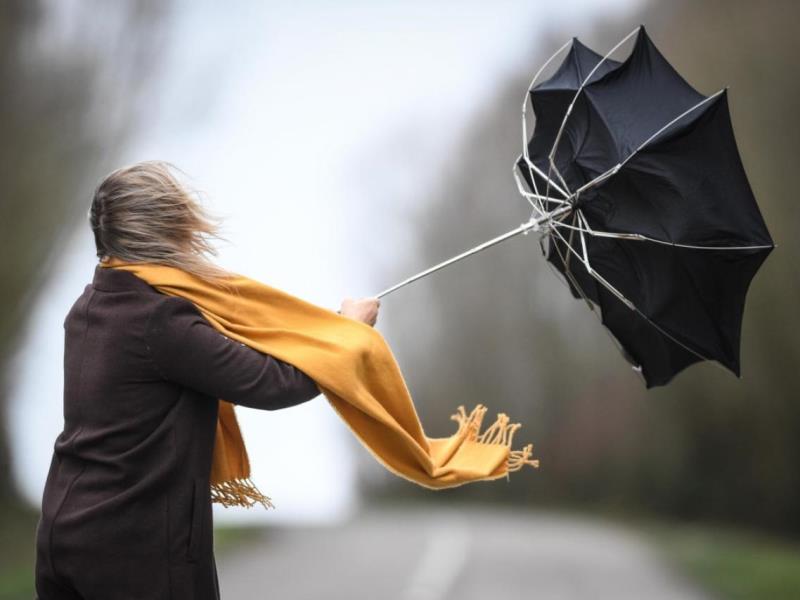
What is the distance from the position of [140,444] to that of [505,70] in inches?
993

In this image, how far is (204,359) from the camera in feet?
10.5

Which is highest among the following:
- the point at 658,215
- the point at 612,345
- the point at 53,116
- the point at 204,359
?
the point at 53,116

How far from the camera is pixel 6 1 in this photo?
1166cm

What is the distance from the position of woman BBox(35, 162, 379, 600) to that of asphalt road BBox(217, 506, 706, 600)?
30.4 ft

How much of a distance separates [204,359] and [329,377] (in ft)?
1.25

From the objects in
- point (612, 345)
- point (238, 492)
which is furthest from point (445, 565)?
point (612, 345)

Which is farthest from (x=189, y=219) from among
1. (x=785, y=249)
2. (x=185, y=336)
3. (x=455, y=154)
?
(x=455, y=154)

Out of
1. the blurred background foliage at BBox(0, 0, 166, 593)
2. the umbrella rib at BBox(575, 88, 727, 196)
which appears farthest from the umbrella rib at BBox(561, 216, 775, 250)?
the blurred background foliage at BBox(0, 0, 166, 593)

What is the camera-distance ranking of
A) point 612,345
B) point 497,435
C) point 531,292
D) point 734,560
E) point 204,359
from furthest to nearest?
point 531,292 < point 612,345 < point 734,560 < point 497,435 < point 204,359

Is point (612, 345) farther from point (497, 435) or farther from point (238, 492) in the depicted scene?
point (238, 492)

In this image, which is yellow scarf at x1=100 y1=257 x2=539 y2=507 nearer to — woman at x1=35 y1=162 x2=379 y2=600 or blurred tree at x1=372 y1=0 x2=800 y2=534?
woman at x1=35 y1=162 x2=379 y2=600

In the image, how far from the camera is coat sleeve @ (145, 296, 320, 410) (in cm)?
320

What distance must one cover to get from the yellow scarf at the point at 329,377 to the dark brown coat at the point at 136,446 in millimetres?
105

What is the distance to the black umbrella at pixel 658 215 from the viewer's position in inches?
163
